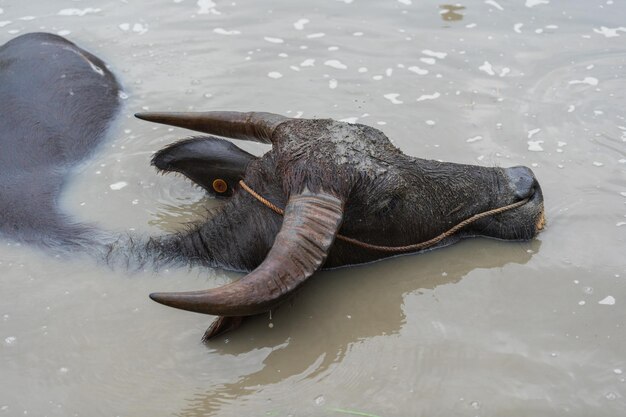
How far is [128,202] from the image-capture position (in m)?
4.41

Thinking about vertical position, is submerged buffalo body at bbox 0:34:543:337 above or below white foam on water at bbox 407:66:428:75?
above

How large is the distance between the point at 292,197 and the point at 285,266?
1.59ft

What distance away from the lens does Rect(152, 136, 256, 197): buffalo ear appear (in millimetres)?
4070

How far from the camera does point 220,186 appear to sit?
424 cm

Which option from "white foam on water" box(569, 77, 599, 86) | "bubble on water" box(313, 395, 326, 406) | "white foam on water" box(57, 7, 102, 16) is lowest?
"white foam on water" box(569, 77, 599, 86)

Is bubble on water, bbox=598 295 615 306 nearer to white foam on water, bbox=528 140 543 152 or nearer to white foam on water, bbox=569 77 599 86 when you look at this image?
white foam on water, bbox=528 140 543 152

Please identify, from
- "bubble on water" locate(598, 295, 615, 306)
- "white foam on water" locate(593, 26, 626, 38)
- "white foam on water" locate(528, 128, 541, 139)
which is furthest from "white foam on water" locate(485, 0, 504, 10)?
"bubble on water" locate(598, 295, 615, 306)

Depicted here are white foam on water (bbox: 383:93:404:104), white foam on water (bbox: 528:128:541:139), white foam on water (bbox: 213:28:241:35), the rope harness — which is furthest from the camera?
white foam on water (bbox: 213:28:241:35)

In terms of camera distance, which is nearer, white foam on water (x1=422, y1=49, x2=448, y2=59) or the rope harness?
the rope harness

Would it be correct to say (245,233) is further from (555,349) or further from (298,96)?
(298,96)

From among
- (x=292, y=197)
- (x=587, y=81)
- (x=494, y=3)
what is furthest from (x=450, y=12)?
(x=292, y=197)

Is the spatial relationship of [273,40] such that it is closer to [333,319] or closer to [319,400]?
[333,319]

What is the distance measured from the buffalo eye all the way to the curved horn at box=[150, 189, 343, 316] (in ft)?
3.06

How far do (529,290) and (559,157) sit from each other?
1432 mm
